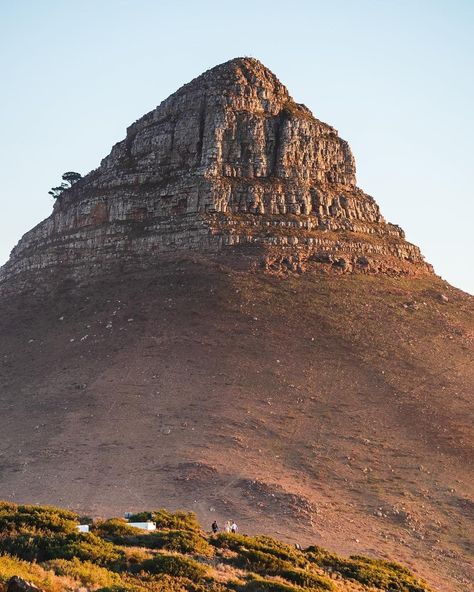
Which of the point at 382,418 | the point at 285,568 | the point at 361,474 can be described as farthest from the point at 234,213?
the point at 285,568

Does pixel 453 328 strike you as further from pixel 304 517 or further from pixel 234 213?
pixel 304 517

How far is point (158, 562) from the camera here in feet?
96.2

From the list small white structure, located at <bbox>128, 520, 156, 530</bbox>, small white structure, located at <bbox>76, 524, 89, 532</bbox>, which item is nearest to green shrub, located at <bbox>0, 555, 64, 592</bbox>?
small white structure, located at <bbox>76, 524, 89, 532</bbox>

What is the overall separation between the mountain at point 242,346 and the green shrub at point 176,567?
23.8 m

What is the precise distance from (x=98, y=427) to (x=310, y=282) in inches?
1036

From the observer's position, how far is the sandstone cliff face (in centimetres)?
8994

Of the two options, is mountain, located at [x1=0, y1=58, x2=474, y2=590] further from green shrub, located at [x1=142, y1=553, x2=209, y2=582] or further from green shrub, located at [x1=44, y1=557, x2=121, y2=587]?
green shrub, located at [x1=44, y1=557, x2=121, y2=587]

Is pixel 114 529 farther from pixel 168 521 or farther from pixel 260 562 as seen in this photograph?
pixel 168 521

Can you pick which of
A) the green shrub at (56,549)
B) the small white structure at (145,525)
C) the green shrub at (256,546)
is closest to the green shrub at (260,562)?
the green shrub at (256,546)

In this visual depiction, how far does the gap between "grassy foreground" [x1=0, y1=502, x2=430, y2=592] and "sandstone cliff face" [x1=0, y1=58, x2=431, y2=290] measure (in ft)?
169

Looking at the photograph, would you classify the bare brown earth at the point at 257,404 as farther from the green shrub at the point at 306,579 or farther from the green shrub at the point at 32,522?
the green shrub at the point at 306,579

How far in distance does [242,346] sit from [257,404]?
8.21 metres

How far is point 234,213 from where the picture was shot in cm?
9131

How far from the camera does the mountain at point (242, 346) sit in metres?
58.1
